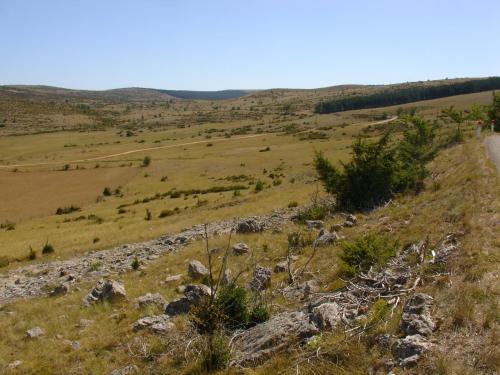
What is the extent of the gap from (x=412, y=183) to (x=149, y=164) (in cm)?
6294

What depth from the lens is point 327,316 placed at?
8.49m

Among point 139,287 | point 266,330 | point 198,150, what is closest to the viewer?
point 266,330

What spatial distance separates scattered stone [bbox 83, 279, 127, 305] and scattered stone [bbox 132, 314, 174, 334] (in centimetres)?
323

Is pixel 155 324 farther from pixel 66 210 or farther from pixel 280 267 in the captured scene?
pixel 66 210

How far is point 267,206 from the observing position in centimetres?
3080

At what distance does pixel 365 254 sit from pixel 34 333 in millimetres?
9645

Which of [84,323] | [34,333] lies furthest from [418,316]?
[34,333]

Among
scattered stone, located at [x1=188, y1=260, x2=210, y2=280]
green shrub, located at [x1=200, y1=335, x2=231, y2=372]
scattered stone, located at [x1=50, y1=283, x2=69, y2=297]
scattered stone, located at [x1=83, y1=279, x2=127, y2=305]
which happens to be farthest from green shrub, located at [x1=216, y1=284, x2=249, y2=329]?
scattered stone, located at [x1=50, y1=283, x2=69, y2=297]

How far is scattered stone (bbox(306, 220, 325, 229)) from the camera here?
20719mm

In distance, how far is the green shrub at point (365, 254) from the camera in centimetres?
1159

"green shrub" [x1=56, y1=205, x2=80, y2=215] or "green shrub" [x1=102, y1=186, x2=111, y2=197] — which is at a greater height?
"green shrub" [x1=102, y1=186, x2=111, y2=197]

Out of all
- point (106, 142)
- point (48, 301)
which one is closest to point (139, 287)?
point (48, 301)

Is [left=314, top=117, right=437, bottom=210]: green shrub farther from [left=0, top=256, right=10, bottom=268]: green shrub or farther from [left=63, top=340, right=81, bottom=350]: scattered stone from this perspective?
[left=0, top=256, right=10, bottom=268]: green shrub

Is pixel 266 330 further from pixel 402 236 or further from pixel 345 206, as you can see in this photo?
pixel 345 206
